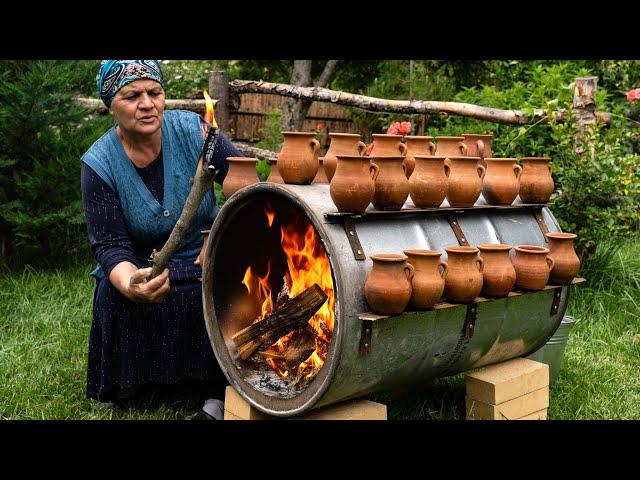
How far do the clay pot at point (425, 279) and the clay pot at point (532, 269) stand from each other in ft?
1.91

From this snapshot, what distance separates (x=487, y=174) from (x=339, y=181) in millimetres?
1094

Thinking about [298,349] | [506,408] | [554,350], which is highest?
[298,349]

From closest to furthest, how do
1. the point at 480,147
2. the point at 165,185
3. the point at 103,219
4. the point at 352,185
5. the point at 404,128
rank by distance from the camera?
the point at 352,185 → the point at 103,219 → the point at 165,185 → the point at 480,147 → the point at 404,128

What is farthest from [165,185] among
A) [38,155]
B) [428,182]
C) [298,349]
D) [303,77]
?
[303,77]

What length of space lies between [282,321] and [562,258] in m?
1.36

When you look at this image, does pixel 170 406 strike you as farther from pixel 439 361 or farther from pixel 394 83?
pixel 394 83

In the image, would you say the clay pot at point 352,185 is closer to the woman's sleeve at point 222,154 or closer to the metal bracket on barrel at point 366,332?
the metal bracket on barrel at point 366,332

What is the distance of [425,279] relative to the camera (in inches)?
121

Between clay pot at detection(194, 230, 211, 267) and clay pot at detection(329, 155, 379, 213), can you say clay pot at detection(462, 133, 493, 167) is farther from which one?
clay pot at detection(194, 230, 211, 267)

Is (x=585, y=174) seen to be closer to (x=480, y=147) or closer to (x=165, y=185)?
(x=480, y=147)

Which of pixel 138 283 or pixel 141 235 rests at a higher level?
pixel 141 235

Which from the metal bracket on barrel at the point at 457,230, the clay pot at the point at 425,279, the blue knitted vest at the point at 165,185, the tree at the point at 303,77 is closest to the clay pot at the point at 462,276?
the clay pot at the point at 425,279

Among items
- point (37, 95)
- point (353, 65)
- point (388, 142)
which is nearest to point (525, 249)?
point (388, 142)

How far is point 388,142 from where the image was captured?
3.56 m
